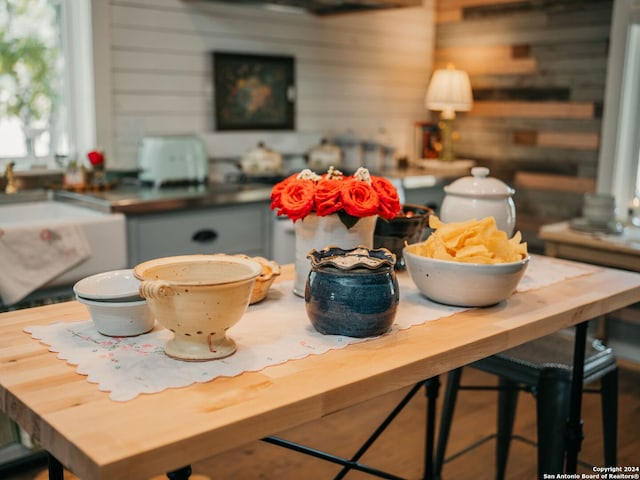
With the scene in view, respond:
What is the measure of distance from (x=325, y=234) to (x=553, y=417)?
33.2 inches

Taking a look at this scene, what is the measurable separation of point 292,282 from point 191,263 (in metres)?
0.43

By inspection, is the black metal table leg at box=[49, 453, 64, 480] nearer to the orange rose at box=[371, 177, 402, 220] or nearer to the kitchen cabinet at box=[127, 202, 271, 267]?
the orange rose at box=[371, 177, 402, 220]

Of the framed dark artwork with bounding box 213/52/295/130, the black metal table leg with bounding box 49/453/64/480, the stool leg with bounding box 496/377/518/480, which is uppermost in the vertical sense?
the framed dark artwork with bounding box 213/52/295/130

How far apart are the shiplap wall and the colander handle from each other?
→ 232 centimetres

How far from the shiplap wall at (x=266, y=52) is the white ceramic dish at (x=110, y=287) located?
2051mm

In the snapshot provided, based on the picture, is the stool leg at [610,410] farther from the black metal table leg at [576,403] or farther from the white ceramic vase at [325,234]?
the white ceramic vase at [325,234]

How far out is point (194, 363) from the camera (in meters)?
1.17

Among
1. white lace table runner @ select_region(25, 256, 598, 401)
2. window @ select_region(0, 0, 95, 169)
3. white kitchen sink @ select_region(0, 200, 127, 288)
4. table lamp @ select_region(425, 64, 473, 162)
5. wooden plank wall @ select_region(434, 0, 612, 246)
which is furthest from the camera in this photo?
table lamp @ select_region(425, 64, 473, 162)

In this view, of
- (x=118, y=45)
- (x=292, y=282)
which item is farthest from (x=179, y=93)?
(x=292, y=282)

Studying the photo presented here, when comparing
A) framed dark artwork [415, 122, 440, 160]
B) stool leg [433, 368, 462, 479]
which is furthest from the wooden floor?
framed dark artwork [415, 122, 440, 160]

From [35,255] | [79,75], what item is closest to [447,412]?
[35,255]

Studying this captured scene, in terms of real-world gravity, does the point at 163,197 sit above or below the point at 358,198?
below

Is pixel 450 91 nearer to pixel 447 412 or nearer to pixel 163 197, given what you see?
pixel 163 197

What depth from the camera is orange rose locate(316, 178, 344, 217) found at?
1.47 metres
